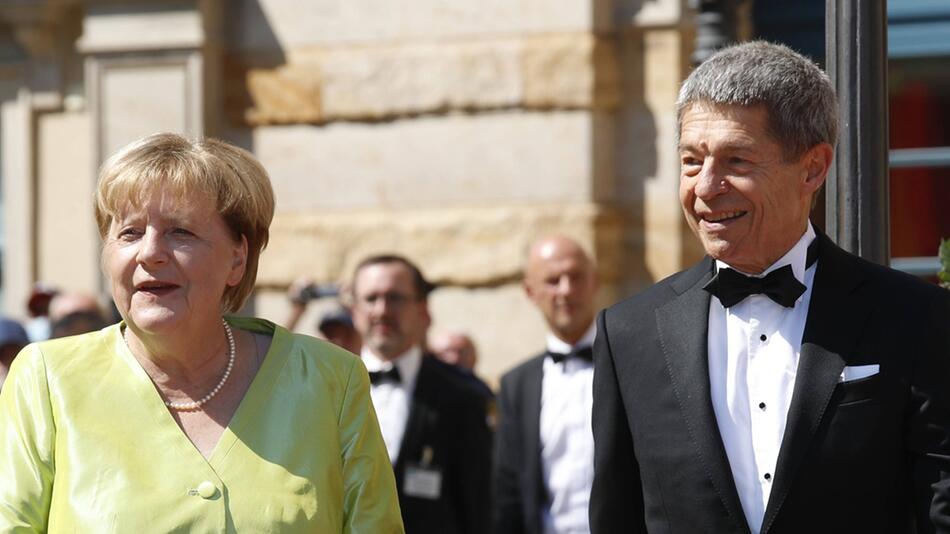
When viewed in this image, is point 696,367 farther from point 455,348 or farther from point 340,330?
point 455,348

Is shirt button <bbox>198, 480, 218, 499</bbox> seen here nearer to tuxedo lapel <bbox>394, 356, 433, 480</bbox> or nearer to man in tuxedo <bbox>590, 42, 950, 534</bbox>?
man in tuxedo <bbox>590, 42, 950, 534</bbox>

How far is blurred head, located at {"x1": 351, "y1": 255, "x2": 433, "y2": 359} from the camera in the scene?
7.09 m

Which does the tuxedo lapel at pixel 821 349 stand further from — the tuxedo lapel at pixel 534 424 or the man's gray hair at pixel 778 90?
the tuxedo lapel at pixel 534 424

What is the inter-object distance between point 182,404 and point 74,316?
3.98 metres

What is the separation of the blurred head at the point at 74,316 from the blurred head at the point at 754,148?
14.8ft

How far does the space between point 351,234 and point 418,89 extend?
824 mm

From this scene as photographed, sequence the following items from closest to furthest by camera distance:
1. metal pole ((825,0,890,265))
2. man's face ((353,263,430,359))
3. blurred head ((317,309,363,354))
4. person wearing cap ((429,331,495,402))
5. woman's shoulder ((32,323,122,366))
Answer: woman's shoulder ((32,323,122,366)) → metal pole ((825,0,890,265)) → man's face ((353,263,430,359)) → blurred head ((317,309,363,354)) → person wearing cap ((429,331,495,402))

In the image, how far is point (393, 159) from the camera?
353 inches

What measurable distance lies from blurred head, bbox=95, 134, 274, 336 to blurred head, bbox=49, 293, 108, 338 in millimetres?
3744

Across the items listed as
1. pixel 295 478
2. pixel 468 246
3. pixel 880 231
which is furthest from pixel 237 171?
pixel 468 246

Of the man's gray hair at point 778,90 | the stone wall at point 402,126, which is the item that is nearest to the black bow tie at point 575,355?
the stone wall at point 402,126

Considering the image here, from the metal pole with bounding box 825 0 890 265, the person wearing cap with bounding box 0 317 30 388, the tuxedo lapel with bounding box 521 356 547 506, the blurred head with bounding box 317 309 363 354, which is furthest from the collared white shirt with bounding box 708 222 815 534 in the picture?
the blurred head with bounding box 317 309 363 354

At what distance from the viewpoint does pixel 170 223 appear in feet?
12.6

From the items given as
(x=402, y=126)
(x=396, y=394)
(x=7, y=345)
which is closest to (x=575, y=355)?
(x=396, y=394)
